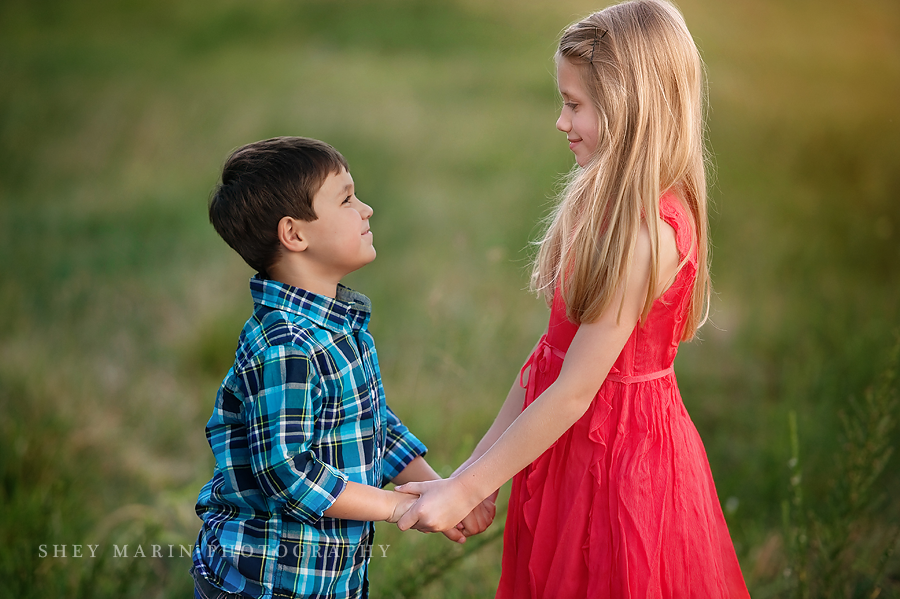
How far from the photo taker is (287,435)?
131 centimetres

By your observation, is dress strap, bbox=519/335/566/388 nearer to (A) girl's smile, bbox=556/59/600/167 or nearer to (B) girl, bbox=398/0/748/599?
(B) girl, bbox=398/0/748/599

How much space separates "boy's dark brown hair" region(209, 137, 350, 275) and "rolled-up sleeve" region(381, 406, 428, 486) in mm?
507

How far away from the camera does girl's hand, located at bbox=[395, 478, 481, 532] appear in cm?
144

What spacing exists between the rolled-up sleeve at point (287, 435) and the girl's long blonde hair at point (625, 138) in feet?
1.80

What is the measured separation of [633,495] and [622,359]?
0.27 metres

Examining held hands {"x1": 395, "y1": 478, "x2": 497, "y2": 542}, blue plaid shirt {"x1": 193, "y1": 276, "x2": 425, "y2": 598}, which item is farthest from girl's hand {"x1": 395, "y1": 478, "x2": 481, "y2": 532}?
blue plaid shirt {"x1": 193, "y1": 276, "x2": 425, "y2": 598}

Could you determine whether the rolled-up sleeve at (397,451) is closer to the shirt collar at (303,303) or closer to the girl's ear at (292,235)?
the shirt collar at (303,303)

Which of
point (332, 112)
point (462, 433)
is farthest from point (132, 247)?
point (462, 433)

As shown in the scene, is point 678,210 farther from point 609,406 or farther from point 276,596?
point 276,596

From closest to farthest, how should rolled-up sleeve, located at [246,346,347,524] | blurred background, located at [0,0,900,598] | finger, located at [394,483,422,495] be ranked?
rolled-up sleeve, located at [246,346,347,524] → finger, located at [394,483,422,495] → blurred background, located at [0,0,900,598]

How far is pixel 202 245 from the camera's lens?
4719mm

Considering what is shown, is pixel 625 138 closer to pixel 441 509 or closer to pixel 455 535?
pixel 441 509

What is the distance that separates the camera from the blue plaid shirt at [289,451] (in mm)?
1321

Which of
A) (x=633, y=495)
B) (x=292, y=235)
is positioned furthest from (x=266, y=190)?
(x=633, y=495)
